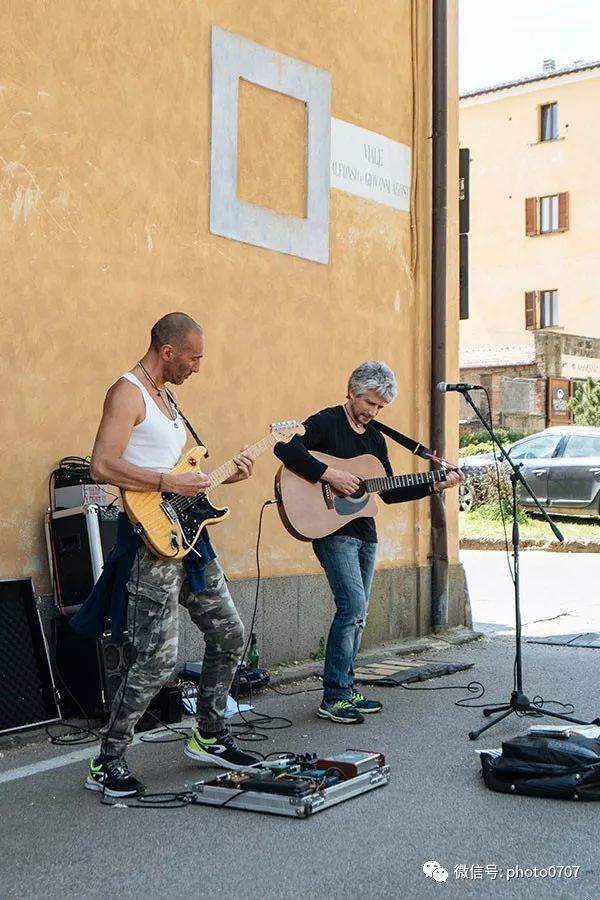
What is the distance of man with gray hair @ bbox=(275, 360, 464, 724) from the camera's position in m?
6.88

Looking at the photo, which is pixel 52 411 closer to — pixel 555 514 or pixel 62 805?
pixel 62 805

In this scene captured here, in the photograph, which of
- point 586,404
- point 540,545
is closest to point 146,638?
point 540,545

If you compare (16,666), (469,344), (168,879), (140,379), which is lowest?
(168,879)

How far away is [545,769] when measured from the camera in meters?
5.23

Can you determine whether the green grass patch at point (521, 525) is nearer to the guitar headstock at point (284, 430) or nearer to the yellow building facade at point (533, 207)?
the guitar headstock at point (284, 430)

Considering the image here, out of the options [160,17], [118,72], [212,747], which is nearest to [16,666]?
[212,747]

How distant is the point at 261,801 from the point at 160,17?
5.10 m

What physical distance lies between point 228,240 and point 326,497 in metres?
2.17

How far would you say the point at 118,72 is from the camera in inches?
294

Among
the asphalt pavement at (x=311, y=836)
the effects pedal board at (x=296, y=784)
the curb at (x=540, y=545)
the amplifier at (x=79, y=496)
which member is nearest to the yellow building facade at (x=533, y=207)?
the curb at (x=540, y=545)

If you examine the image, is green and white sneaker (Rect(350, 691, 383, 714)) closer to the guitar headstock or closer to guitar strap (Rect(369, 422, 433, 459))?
guitar strap (Rect(369, 422, 433, 459))

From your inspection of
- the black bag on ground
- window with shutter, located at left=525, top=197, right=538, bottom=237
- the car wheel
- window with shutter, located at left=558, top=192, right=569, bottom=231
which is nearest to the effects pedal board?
the black bag on ground

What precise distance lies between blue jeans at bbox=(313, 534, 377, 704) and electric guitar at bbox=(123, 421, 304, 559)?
1570 millimetres

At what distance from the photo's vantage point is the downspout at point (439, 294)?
32.5 ft
